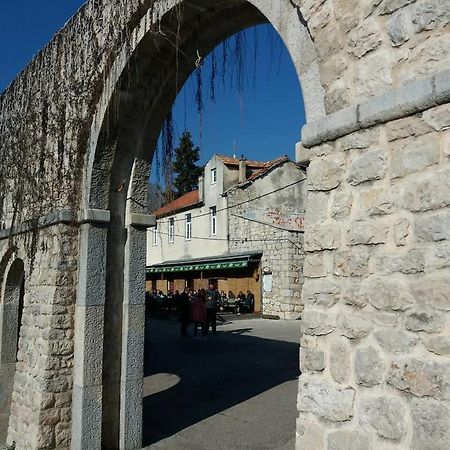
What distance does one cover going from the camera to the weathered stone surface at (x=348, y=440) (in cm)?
234

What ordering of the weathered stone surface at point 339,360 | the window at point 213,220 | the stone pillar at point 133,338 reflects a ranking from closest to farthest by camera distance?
the weathered stone surface at point 339,360 → the stone pillar at point 133,338 → the window at point 213,220

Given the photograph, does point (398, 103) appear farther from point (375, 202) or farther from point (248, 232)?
point (248, 232)

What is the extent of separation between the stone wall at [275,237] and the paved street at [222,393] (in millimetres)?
5532

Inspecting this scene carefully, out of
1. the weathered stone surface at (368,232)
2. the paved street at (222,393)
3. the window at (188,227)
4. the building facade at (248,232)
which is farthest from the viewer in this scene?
the window at (188,227)

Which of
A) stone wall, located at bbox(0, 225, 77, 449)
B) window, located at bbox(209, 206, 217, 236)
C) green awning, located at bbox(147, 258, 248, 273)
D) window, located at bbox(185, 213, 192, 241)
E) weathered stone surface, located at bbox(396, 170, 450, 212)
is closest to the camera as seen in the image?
weathered stone surface, located at bbox(396, 170, 450, 212)

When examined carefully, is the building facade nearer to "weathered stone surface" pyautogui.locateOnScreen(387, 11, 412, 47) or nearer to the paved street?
the paved street

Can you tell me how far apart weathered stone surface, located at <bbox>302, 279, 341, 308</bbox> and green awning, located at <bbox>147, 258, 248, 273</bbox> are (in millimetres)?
18614

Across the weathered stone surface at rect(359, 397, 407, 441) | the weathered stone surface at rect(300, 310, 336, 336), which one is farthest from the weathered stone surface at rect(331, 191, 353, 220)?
the weathered stone surface at rect(359, 397, 407, 441)

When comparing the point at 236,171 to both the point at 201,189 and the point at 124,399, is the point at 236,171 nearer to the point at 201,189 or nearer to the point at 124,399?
the point at 201,189

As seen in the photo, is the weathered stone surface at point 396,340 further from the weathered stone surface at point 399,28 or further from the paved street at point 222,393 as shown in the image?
the paved street at point 222,393

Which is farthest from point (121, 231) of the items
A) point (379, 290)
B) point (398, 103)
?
point (398, 103)

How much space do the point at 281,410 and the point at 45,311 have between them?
10.7 ft

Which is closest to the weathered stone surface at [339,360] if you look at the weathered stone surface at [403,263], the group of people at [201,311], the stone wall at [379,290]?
the stone wall at [379,290]

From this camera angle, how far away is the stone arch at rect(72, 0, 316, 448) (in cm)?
502
